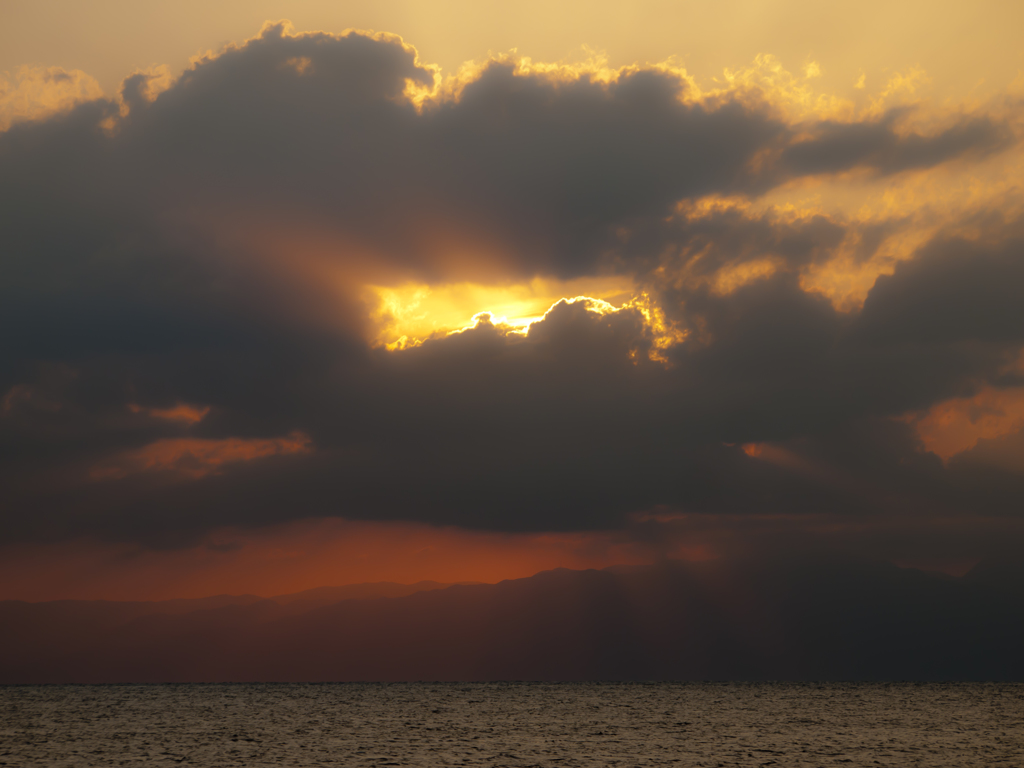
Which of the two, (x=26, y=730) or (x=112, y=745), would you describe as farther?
(x=26, y=730)

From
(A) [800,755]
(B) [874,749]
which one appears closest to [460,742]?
(A) [800,755]

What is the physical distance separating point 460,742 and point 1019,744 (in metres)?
75.7

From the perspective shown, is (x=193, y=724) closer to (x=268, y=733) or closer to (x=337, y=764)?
(x=268, y=733)

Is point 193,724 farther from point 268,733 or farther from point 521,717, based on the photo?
point 521,717

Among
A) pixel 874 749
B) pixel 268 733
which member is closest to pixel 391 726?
pixel 268 733

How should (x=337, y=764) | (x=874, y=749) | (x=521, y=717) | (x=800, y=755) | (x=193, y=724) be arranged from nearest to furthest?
(x=337, y=764) → (x=800, y=755) → (x=874, y=749) → (x=193, y=724) → (x=521, y=717)

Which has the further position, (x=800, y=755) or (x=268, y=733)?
(x=268, y=733)

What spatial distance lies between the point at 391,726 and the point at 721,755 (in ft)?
232

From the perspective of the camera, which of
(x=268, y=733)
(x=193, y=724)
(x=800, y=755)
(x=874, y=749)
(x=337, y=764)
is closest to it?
(x=337, y=764)

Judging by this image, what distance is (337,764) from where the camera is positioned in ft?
311

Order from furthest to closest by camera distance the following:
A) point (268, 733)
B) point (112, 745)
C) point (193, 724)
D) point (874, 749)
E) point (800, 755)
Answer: point (193, 724), point (268, 733), point (112, 745), point (874, 749), point (800, 755)

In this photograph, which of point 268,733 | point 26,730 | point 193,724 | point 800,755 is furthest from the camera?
point 193,724

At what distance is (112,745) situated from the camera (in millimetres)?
121812

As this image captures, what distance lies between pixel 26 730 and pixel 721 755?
383 ft
